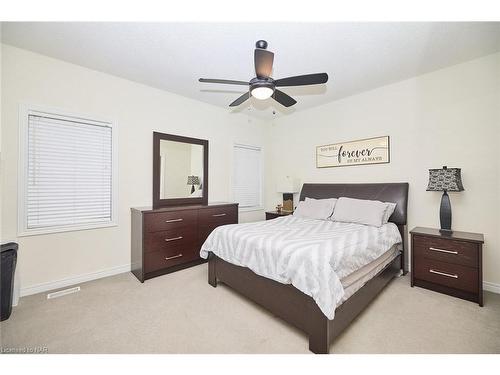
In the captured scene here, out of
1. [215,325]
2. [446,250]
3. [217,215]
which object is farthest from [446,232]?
[217,215]

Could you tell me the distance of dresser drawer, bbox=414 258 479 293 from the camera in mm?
2260

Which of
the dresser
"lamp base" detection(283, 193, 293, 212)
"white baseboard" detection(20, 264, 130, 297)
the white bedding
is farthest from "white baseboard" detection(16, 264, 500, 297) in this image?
"lamp base" detection(283, 193, 293, 212)

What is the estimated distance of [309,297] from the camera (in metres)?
1.66

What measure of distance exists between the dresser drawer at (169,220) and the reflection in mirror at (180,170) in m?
0.53

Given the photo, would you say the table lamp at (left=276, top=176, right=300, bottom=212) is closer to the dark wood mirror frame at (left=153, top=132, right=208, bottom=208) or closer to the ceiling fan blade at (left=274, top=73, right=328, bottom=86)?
the dark wood mirror frame at (left=153, top=132, right=208, bottom=208)

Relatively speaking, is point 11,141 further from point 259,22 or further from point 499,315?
point 499,315

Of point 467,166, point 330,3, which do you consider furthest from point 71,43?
point 467,166

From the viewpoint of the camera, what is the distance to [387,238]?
250cm

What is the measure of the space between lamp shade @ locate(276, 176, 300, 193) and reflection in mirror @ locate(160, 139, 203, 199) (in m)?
1.57

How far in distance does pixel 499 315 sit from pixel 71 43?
4993mm

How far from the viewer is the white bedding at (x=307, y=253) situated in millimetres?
1568

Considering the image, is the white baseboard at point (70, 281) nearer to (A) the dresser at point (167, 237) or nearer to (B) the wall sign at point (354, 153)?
(A) the dresser at point (167, 237)

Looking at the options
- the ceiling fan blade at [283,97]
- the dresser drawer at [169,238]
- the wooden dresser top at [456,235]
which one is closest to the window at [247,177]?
the dresser drawer at [169,238]

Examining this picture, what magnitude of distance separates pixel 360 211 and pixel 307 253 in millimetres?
1694
